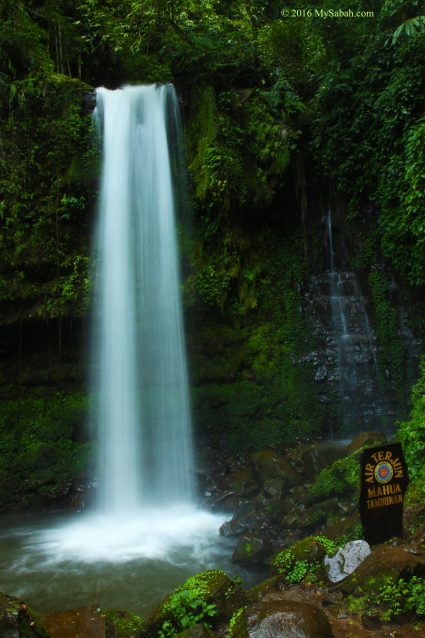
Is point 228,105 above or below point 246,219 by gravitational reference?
above

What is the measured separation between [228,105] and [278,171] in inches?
73.9

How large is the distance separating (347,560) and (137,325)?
5.47m

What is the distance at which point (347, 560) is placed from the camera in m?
3.83

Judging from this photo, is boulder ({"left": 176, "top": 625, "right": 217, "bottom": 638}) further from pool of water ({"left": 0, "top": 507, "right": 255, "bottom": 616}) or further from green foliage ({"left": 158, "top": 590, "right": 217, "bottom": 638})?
pool of water ({"left": 0, "top": 507, "right": 255, "bottom": 616})

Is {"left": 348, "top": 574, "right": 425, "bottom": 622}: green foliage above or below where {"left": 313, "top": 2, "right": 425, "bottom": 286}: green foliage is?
below

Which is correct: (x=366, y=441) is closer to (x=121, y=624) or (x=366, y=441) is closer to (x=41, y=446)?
(x=121, y=624)

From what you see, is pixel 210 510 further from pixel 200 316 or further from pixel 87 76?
pixel 87 76

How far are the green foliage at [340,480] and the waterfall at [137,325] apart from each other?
2.46m

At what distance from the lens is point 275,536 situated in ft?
19.7

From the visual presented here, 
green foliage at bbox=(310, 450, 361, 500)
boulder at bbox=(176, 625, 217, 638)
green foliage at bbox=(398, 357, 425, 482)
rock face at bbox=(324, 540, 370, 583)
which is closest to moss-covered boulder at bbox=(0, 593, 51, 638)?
boulder at bbox=(176, 625, 217, 638)

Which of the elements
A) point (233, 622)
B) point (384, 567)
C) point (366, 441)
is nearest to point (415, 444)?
point (366, 441)

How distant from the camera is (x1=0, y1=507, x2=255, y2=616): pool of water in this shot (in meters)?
4.97

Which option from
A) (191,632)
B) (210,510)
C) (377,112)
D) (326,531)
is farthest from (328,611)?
(377,112)

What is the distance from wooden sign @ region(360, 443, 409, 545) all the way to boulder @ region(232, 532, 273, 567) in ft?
5.94
